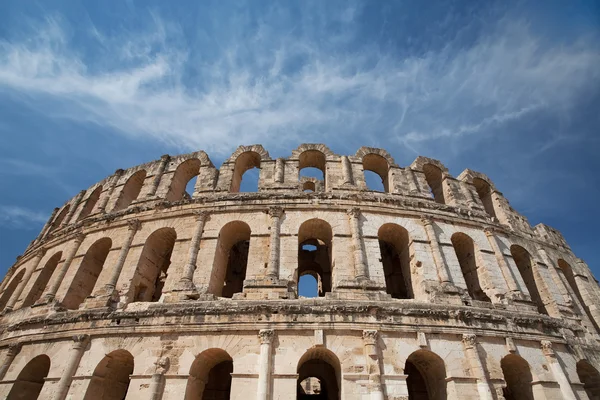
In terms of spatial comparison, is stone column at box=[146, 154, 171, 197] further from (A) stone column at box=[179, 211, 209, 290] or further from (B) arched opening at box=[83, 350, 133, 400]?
(B) arched opening at box=[83, 350, 133, 400]

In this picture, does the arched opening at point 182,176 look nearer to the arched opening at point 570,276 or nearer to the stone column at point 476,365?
the stone column at point 476,365

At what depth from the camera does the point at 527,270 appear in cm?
1409

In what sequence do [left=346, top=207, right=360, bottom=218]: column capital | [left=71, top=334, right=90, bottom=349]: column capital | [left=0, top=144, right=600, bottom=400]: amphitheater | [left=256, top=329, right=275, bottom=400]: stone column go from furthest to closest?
[left=346, top=207, right=360, bottom=218]: column capital → [left=71, top=334, right=90, bottom=349]: column capital → [left=0, top=144, right=600, bottom=400]: amphitheater → [left=256, top=329, right=275, bottom=400]: stone column

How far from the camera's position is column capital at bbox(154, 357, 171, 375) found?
917 centimetres

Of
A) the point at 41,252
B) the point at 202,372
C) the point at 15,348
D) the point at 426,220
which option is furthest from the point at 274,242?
the point at 41,252

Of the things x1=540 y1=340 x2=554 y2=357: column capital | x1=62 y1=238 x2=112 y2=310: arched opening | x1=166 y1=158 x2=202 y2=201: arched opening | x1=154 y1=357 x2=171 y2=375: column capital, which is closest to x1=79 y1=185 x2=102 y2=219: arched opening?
x1=62 y1=238 x2=112 y2=310: arched opening

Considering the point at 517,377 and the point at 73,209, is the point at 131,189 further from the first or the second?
the point at 517,377

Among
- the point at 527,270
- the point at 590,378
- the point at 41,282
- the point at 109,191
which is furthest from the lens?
the point at 109,191

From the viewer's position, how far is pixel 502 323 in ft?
34.4

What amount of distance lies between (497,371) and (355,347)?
430 cm

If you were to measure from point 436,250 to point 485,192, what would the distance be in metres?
6.95

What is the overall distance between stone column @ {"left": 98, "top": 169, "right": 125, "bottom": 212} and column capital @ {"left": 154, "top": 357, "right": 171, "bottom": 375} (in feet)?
27.6

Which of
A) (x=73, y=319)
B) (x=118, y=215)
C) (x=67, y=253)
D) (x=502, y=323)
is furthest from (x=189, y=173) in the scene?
(x=502, y=323)

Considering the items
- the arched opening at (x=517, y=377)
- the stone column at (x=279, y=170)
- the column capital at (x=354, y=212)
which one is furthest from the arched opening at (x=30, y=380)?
the arched opening at (x=517, y=377)
